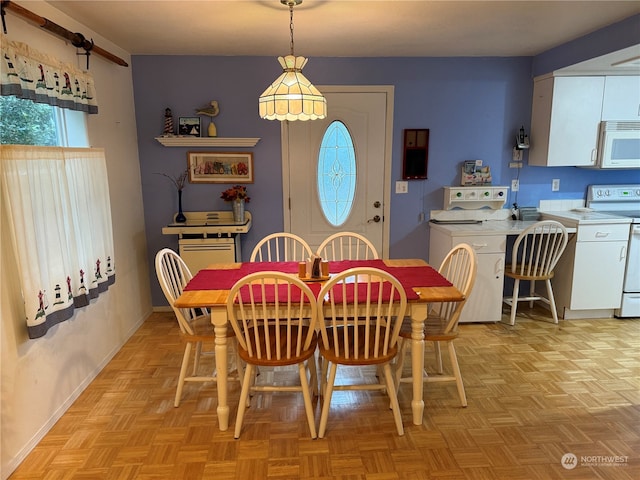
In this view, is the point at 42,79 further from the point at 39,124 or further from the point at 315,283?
the point at 315,283

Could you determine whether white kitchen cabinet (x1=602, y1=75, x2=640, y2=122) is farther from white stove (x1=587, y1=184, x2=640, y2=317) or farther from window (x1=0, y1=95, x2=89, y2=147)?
window (x1=0, y1=95, x2=89, y2=147)

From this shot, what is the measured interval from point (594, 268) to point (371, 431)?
2630mm

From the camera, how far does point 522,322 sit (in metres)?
3.77

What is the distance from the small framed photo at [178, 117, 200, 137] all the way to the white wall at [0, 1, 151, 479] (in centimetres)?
41

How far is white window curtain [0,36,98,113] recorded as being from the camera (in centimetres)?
194

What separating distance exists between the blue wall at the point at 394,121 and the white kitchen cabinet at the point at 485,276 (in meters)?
0.61

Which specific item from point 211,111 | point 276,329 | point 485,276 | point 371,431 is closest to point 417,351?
point 371,431

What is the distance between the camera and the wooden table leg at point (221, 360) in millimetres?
2164

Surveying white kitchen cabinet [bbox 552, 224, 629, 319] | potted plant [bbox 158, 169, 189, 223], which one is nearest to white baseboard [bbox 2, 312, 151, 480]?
potted plant [bbox 158, 169, 189, 223]

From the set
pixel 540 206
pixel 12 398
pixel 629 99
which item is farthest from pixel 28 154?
pixel 629 99

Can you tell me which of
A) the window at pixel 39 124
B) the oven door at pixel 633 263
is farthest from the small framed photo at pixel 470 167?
the window at pixel 39 124

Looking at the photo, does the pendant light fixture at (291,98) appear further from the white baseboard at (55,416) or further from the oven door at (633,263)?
the oven door at (633,263)

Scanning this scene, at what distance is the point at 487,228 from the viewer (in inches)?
144

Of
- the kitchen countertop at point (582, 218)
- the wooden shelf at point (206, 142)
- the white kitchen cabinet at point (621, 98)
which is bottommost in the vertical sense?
the kitchen countertop at point (582, 218)
